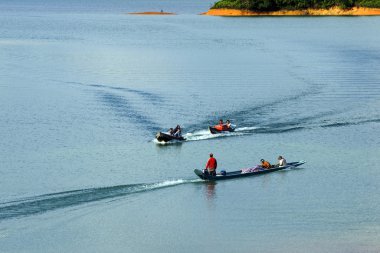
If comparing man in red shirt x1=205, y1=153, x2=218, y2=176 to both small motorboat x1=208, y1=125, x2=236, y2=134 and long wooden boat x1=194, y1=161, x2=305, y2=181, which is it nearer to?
long wooden boat x1=194, y1=161, x2=305, y2=181

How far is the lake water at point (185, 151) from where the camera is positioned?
46.5 metres

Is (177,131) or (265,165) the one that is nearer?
(265,165)

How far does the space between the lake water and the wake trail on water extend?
0.12 metres

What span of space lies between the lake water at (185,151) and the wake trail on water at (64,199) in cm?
12

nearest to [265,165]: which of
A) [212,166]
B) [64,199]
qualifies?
[212,166]

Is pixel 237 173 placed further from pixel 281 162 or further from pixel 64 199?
pixel 64 199

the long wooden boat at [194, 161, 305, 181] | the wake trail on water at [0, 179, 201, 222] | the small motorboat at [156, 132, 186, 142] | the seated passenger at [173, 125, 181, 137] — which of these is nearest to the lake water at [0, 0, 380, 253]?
the wake trail on water at [0, 179, 201, 222]

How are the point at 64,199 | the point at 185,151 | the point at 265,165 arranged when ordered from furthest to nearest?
the point at 185,151, the point at 265,165, the point at 64,199

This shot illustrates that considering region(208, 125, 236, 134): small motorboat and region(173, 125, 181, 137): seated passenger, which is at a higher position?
region(173, 125, 181, 137): seated passenger

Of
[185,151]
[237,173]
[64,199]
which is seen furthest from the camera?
[185,151]

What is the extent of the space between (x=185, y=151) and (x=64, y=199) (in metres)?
17.6

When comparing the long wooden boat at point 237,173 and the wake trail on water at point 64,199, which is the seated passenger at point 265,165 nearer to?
the long wooden boat at point 237,173

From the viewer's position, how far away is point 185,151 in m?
67.0

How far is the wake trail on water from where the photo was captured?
48.9 metres
